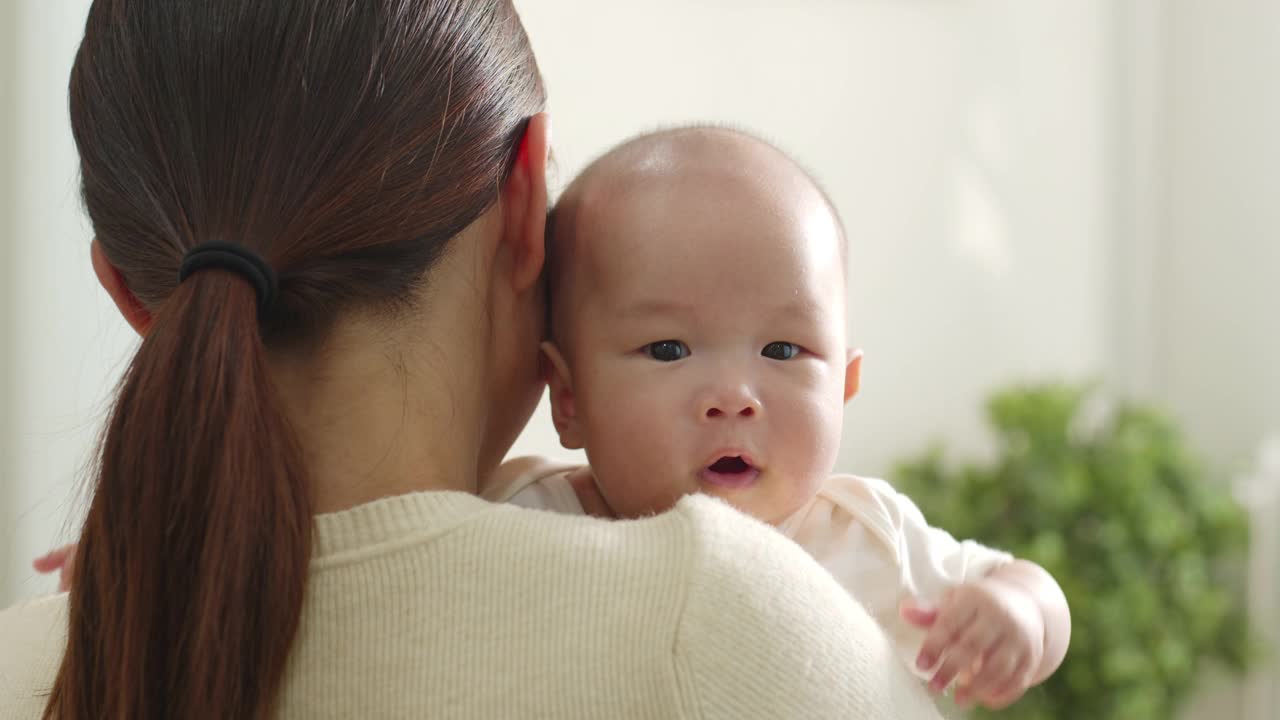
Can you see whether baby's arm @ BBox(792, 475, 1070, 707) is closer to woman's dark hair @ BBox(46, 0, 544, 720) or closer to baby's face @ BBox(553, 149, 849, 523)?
baby's face @ BBox(553, 149, 849, 523)

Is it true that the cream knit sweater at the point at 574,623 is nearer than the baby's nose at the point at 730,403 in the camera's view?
Yes

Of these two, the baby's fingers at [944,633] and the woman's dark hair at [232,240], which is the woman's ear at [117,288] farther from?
the baby's fingers at [944,633]

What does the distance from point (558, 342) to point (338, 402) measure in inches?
12.7

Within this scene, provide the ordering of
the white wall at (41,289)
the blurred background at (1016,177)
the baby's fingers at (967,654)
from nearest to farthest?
the baby's fingers at (967,654)
the white wall at (41,289)
the blurred background at (1016,177)

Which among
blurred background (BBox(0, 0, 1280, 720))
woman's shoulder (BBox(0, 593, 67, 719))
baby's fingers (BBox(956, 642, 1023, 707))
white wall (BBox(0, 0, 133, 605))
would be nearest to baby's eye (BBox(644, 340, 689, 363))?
baby's fingers (BBox(956, 642, 1023, 707))

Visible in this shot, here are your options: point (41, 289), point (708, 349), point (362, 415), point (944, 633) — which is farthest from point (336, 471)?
point (41, 289)

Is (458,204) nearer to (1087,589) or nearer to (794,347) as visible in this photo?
(794,347)

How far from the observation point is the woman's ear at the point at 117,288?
865 mm

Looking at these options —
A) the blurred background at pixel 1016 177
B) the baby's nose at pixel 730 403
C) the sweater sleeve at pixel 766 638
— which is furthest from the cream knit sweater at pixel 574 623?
the blurred background at pixel 1016 177

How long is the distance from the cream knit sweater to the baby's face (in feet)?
0.87

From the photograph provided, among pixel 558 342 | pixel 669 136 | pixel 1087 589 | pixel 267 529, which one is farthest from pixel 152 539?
pixel 1087 589

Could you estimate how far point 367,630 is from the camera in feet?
2.31

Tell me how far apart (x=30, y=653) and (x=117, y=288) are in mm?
247

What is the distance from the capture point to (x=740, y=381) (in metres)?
0.99
